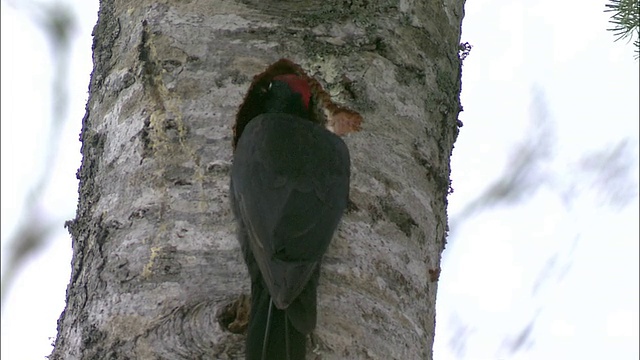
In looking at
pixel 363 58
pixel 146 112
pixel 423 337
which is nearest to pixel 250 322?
pixel 423 337

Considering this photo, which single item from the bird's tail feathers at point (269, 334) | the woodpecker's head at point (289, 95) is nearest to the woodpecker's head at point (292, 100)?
the woodpecker's head at point (289, 95)

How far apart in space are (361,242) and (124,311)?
2.03 feet

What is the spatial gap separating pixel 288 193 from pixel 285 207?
75 millimetres

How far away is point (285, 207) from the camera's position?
2.83m

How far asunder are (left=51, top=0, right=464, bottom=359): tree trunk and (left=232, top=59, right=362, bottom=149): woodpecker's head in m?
0.04

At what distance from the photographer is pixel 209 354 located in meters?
2.51

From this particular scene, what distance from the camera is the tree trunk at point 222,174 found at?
8.75ft

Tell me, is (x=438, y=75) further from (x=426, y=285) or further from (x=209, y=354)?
(x=209, y=354)

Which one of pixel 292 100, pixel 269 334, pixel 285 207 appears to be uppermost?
pixel 292 100

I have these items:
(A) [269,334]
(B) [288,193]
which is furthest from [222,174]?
(A) [269,334]

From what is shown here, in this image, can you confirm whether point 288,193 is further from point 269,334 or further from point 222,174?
point 269,334

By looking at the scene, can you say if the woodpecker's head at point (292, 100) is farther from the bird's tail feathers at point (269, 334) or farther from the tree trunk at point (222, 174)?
the bird's tail feathers at point (269, 334)

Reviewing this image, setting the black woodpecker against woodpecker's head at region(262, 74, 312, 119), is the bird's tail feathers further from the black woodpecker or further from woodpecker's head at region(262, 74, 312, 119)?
woodpecker's head at region(262, 74, 312, 119)

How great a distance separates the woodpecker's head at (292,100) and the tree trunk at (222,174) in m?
0.04
